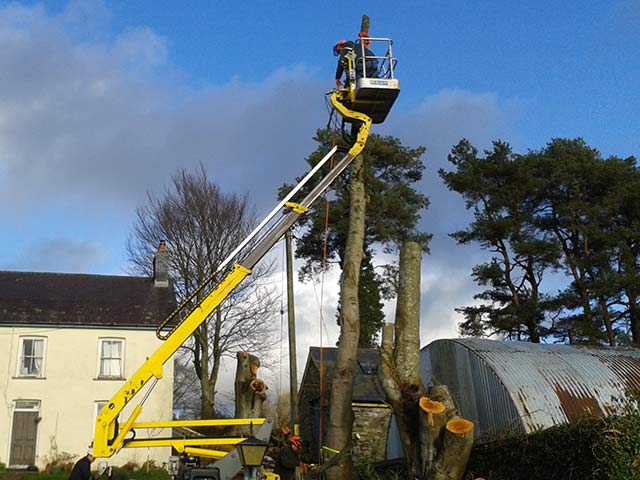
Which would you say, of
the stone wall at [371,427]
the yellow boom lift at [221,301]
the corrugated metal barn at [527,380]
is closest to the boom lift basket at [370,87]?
the yellow boom lift at [221,301]

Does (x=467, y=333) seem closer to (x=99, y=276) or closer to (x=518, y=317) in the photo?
(x=518, y=317)

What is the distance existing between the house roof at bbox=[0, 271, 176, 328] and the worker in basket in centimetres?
1599

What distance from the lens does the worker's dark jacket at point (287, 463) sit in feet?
39.4

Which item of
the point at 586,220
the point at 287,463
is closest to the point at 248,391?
the point at 287,463

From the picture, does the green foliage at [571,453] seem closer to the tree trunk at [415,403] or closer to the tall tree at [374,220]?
the tree trunk at [415,403]

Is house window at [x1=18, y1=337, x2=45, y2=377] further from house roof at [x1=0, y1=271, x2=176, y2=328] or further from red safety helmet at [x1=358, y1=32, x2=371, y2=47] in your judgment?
red safety helmet at [x1=358, y1=32, x2=371, y2=47]

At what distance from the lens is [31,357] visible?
26.5m

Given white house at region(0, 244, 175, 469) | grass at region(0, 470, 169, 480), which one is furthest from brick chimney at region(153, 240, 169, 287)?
grass at region(0, 470, 169, 480)

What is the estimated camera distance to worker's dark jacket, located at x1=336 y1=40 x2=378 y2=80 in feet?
48.0

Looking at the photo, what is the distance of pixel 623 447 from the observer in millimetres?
8656

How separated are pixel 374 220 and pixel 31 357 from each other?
1519 centimetres

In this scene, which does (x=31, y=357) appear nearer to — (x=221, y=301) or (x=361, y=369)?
(x=361, y=369)

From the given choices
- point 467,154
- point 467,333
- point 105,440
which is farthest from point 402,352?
point 467,154

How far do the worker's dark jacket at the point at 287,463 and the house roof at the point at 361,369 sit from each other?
1011cm
